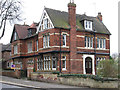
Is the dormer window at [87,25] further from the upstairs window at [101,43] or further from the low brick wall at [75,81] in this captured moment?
the low brick wall at [75,81]

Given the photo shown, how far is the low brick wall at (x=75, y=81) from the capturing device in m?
20.9

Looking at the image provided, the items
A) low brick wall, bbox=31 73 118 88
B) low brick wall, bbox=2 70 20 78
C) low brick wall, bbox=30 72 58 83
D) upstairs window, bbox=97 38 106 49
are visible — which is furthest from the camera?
upstairs window, bbox=97 38 106 49

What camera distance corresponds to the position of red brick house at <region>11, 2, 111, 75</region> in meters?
34.0

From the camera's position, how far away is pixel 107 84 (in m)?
20.9

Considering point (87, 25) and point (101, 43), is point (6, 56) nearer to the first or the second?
point (87, 25)

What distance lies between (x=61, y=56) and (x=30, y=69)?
5188 millimetres

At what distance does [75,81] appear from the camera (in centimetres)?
2420

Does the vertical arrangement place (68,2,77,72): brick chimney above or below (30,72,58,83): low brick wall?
above

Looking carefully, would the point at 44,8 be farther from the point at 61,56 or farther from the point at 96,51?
the point at 96,51

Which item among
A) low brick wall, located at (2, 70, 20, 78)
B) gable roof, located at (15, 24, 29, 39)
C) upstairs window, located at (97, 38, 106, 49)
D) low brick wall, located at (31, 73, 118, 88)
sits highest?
gable roof, located at (15, 24, 29, 39)

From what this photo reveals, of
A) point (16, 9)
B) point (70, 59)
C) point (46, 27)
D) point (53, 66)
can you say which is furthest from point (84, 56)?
point (16, 9)

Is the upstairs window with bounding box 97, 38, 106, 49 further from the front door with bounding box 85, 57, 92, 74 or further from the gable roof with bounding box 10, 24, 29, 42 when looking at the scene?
the gable roof with bounding box 10, 24, 29, 42

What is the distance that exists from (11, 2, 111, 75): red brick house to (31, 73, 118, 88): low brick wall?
172 inches

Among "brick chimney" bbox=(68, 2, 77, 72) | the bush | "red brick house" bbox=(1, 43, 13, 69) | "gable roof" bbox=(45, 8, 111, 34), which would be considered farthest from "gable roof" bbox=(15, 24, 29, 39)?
the bush
